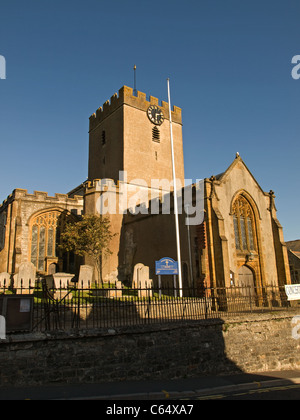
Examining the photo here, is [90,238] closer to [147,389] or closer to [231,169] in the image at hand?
[231,169]

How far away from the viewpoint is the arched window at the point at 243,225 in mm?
25375

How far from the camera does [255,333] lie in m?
14.0

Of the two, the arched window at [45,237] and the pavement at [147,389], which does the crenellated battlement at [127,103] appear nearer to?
the arched window at [45,237]

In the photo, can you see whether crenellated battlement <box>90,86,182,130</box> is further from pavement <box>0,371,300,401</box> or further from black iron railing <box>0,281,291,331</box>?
pavement <box>0,371,300,401</box>

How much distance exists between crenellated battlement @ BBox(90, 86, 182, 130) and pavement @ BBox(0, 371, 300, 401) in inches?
1191

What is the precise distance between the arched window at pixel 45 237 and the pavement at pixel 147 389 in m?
21.9

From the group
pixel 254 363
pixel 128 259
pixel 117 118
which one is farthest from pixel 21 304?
pixel 117 118

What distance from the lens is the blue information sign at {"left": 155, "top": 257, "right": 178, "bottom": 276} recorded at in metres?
19.0

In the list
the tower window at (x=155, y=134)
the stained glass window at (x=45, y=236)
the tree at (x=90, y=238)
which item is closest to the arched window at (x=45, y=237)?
the stained glass window at (x=45, y=236)

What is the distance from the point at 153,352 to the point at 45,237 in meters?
22.4

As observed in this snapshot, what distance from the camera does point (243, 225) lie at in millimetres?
26078

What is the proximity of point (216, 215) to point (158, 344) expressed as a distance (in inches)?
491

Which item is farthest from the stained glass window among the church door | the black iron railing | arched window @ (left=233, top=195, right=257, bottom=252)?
the church door
